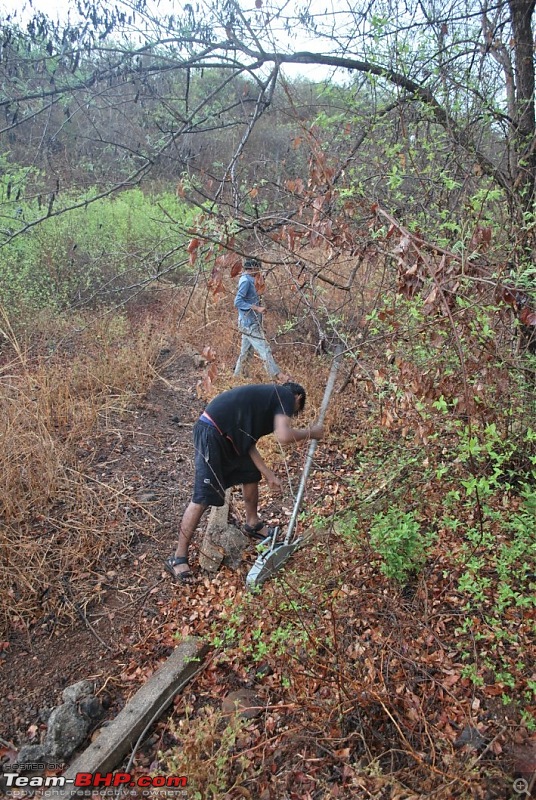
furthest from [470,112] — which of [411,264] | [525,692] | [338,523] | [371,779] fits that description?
[371,779]

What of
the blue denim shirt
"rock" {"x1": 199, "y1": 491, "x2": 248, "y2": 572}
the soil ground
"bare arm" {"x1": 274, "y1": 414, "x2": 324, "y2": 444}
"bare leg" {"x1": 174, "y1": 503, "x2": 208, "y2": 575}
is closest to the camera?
the soil ground

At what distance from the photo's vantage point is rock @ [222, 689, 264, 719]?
276 cm

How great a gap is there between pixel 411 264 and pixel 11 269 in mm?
7613

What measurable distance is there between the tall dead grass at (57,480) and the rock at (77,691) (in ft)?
1.86

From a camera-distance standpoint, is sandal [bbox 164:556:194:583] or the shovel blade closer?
the shovel blade

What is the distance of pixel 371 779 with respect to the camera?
224 cm

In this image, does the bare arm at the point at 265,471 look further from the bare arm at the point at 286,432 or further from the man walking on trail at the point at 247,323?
the man walking on trail at the point at 247,323

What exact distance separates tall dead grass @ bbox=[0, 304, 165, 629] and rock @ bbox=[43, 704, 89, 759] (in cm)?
75

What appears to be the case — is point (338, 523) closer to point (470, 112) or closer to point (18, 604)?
point (18, 604)

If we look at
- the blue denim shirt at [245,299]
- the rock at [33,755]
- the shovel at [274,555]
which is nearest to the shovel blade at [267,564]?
the shovel at [274,555]

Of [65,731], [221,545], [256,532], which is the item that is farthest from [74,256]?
[65,731]
